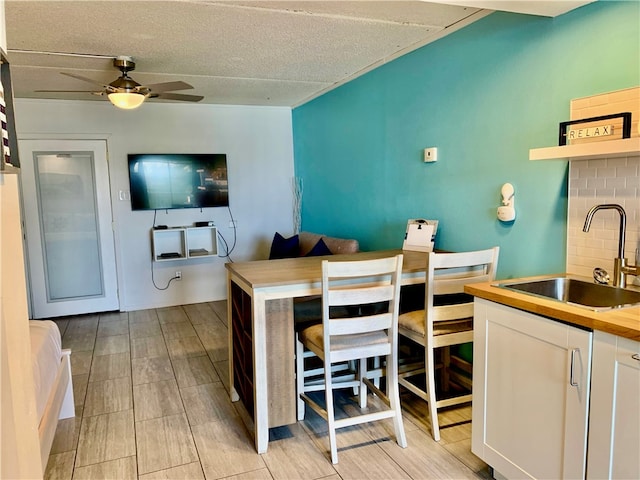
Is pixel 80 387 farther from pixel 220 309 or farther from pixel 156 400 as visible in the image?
pixel 220 309

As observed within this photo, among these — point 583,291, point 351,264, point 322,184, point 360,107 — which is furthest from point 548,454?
point 322,184

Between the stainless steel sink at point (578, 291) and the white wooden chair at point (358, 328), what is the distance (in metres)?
0.56

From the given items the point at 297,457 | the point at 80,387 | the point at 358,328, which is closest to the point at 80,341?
the point at 80,387

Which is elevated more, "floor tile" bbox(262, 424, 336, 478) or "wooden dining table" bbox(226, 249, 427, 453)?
"wooden dining table" bbox(226, 249, 427, 453)

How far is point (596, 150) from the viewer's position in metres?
1.92

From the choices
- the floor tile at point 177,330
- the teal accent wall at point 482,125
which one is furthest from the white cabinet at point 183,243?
the teal accent wall at point 482,125

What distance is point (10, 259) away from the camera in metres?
1.21

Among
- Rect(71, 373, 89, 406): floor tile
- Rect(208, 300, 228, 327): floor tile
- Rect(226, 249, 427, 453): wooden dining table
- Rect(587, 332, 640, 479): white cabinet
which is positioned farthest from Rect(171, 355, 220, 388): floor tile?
Rect(587, 332, 640, 479): white cabinet

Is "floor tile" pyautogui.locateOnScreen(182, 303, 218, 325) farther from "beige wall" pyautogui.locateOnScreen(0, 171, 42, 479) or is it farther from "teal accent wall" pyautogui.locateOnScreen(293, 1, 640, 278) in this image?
"beige wall" pyautogui.locateOnScreen(0, 171, 42, 479)

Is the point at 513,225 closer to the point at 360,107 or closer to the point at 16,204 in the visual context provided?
the point at 360,107

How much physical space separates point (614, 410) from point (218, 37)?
9.70 feet

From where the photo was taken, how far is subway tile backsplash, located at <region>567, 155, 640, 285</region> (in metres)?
2.07

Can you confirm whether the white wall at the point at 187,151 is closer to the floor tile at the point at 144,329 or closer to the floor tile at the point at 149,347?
the floor tile at the point at 144,329

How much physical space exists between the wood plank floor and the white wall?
1849mm
